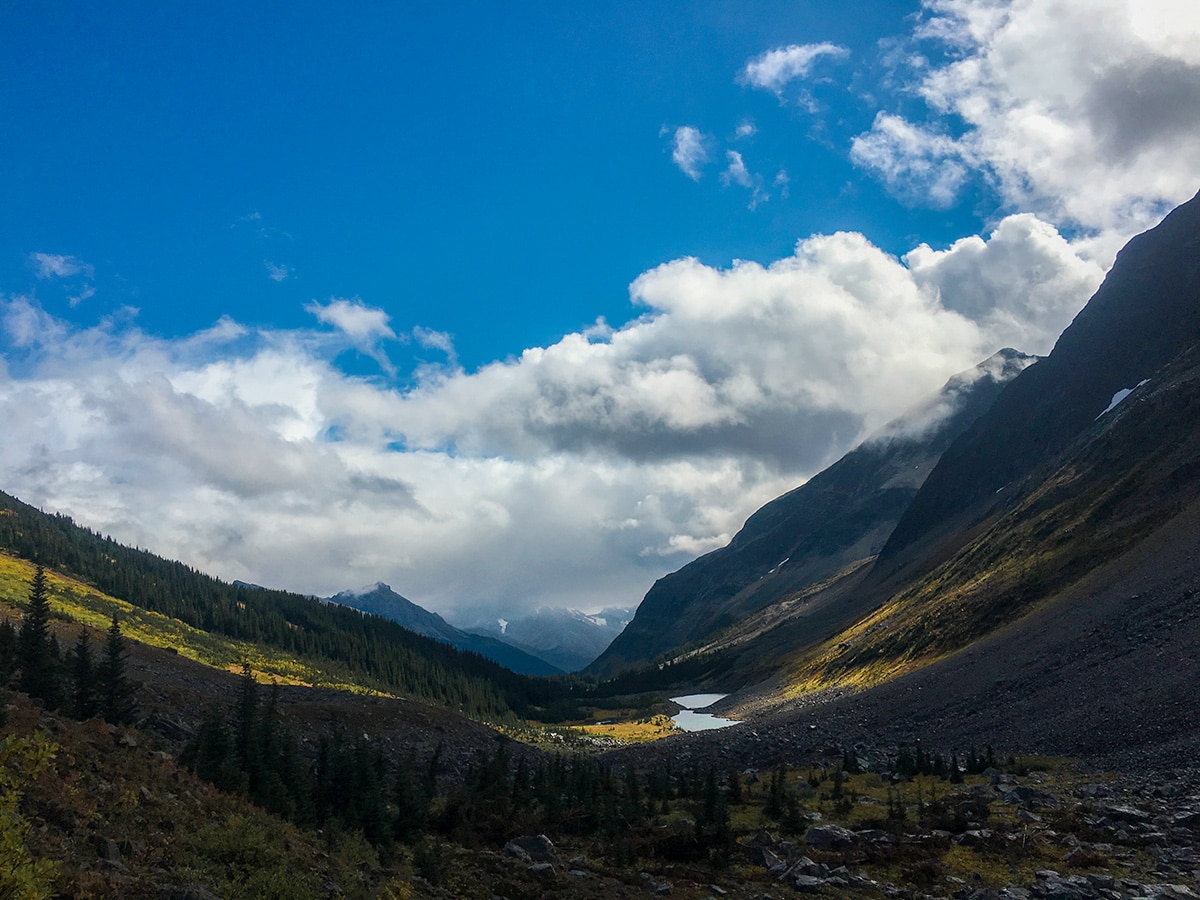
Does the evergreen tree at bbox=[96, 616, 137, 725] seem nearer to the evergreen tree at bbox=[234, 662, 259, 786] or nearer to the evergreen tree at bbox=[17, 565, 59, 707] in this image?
the evergreen tree at bbox=[17, 565, 59, 707]

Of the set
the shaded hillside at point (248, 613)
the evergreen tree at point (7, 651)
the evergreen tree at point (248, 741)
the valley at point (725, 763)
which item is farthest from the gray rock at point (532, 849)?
the shaded hillside at point (248, 613)

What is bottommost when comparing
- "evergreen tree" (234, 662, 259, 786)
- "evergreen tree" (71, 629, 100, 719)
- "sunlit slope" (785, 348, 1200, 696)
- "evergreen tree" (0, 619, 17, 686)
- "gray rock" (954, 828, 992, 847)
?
"gray rock" (954, 828, 992, 847)

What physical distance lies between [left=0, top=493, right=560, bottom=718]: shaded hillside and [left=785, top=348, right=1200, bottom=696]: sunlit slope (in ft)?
246

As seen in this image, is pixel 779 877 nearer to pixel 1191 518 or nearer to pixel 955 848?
pixel 955 848

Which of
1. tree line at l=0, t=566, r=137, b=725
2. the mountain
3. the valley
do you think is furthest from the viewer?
the mountain

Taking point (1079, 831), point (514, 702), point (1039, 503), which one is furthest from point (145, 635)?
point (1039, 503)

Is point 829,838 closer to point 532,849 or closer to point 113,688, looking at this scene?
point 532,849

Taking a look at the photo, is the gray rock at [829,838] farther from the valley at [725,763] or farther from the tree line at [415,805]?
the tree line at [415,805]

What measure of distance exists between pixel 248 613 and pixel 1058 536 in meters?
158

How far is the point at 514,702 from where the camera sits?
18400cm

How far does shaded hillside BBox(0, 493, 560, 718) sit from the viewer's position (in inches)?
5684

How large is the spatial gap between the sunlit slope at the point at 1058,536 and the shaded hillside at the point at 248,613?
246 feet

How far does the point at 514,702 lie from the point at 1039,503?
417 ft

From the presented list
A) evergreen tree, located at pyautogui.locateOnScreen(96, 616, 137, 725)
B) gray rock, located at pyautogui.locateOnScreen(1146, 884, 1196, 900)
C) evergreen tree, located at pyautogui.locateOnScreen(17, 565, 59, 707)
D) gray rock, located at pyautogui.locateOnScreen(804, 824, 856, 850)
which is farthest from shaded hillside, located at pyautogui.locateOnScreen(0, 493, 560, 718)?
gray rock, located at pyautogui.locateOnScreen(1146, 884, 1196, 900)
